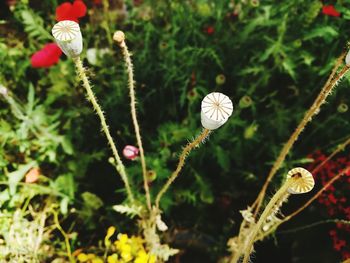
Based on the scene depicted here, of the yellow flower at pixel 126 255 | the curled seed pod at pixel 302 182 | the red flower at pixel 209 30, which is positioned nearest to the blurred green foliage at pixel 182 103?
the red flower at pixel 209 30

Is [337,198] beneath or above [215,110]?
beneath

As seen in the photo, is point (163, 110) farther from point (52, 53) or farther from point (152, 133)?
point (52, 53)

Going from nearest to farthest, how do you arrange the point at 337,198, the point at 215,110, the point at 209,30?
the point at 215,110
the point at 337,198
the point at 209,30

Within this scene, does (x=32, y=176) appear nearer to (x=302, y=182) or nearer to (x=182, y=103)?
(x=182, y=103)

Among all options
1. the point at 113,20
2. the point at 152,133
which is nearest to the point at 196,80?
the point at 152,133

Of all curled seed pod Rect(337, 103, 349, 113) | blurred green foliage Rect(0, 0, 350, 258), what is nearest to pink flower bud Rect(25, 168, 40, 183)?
blurred green foliage Rect(0, 0, 350, 258)

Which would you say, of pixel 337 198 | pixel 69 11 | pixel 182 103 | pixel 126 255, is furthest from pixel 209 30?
pixel 126 255

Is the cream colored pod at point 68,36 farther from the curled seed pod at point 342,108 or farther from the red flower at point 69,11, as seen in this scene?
the curled seed pod at point 342,108

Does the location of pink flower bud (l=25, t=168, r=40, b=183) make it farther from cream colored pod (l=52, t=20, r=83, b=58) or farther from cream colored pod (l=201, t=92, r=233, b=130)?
cream colored pod (l=201, t=92, r=233, b=130)
